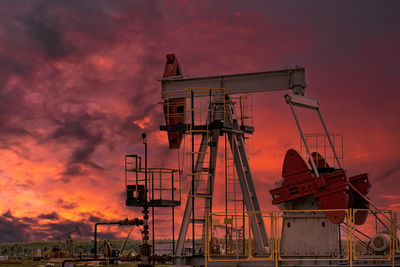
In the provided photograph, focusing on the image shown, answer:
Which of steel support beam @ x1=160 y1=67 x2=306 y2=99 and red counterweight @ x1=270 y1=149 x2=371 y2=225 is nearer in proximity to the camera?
red counterweight @ x1=270 y1=149 x2=371 y2=225

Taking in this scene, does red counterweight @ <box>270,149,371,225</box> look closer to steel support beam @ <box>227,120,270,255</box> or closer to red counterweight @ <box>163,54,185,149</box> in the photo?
steel support beam @ <box>227,120,270,255</box>

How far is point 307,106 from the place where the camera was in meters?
17.7

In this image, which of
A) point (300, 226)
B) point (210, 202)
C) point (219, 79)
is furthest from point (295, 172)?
point (219, 79)

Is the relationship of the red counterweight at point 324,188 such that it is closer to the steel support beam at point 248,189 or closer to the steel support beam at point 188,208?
the steel support beam at point 248,189

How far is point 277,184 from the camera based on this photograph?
53.8 feet

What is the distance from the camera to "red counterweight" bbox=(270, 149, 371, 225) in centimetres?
1527

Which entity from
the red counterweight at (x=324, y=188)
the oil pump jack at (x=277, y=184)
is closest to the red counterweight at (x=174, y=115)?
the oil pump jack at (x=277, y=184)

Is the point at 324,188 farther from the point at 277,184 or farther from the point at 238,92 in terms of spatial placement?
the point at 238,92

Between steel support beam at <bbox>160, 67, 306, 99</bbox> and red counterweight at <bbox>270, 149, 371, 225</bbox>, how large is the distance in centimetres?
385

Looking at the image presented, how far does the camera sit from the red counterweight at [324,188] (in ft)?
50.1

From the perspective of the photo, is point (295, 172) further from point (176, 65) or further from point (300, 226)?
point (176, 65)

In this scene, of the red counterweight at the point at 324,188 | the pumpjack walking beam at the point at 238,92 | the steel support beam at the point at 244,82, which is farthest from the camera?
the steel support beam at the point at 244,82

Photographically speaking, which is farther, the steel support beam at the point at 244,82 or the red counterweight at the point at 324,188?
the steel support beam at the point at 244,82

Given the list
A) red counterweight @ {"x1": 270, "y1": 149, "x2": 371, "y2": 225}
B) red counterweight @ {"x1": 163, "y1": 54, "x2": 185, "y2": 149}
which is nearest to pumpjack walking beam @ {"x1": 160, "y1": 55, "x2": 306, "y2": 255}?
red counterweight @ {"x1": 163, "y1": 54, "x2": 185, "y2": 149}
